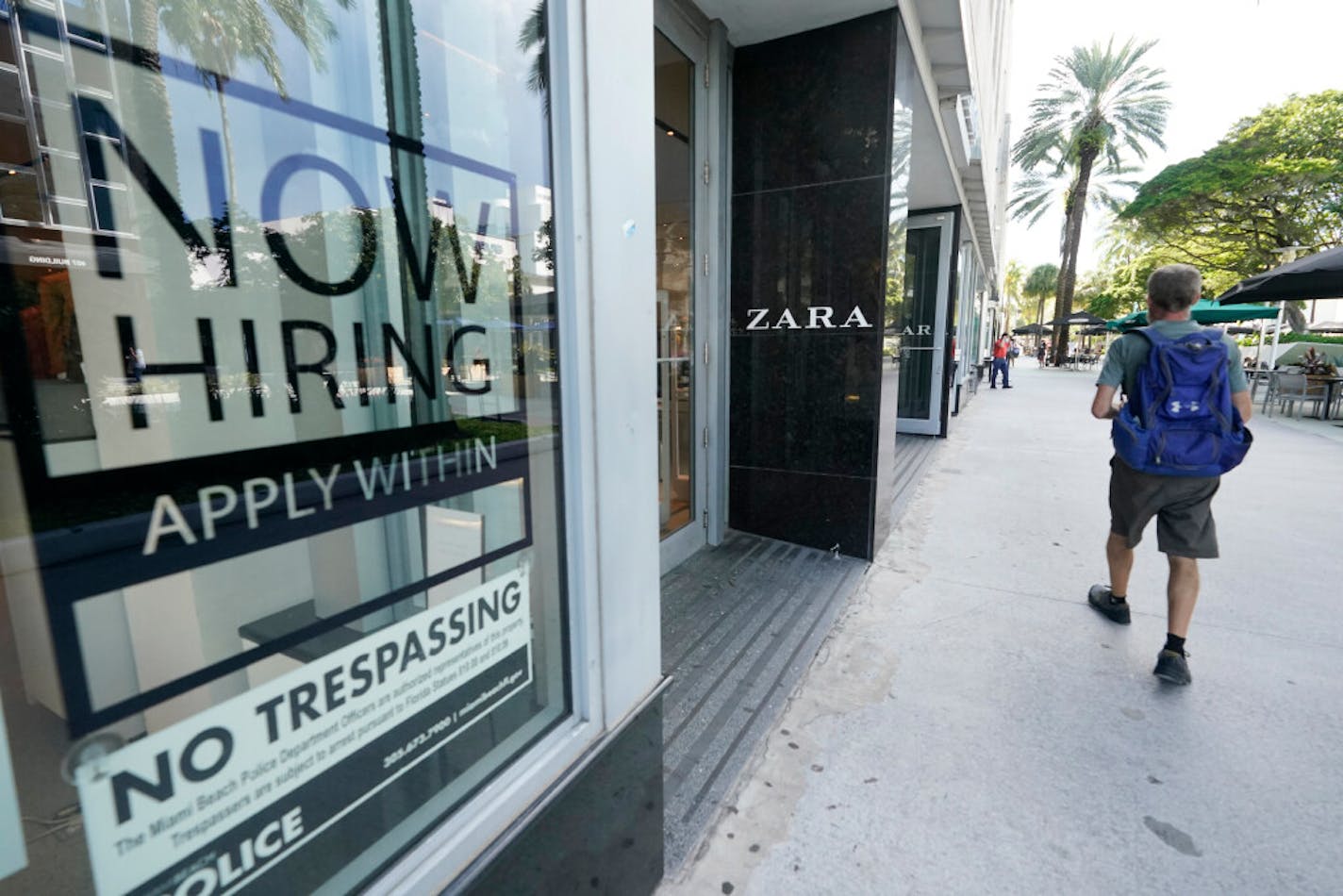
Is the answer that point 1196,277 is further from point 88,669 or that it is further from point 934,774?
point 88,669

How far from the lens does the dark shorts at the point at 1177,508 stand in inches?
103

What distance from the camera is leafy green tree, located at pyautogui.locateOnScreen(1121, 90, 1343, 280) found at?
19750mm

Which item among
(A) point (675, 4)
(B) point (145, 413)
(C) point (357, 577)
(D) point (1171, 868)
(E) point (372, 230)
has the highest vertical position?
(A) point (675, 4)

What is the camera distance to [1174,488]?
105 inches

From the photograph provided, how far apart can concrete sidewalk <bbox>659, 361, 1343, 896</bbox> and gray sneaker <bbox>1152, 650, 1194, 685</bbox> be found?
0.04 metres

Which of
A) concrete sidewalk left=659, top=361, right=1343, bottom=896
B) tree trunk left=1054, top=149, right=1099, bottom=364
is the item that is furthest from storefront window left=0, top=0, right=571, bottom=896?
tree trunk left=1054, top=149, right=1099, bottom=364

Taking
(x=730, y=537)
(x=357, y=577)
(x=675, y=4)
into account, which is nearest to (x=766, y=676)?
(x=730, y=537)

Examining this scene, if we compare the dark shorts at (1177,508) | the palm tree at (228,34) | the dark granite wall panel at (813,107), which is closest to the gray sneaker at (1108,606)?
the dark shorts at (1177,508)

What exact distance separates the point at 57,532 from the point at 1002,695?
296 cm

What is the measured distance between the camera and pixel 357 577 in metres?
1.09

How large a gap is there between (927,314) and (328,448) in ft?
29.0

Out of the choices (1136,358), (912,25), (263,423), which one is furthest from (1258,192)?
(263,423)

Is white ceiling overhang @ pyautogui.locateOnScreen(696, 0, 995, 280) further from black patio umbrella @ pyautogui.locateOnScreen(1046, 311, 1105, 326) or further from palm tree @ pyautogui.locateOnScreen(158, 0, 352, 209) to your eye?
black patio umbrella @ pyautogui.locateOnScreen(1046, 311, 1105, 326)

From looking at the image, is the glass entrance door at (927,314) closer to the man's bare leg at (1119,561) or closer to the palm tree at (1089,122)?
the man's bare leg at (1119,561)
